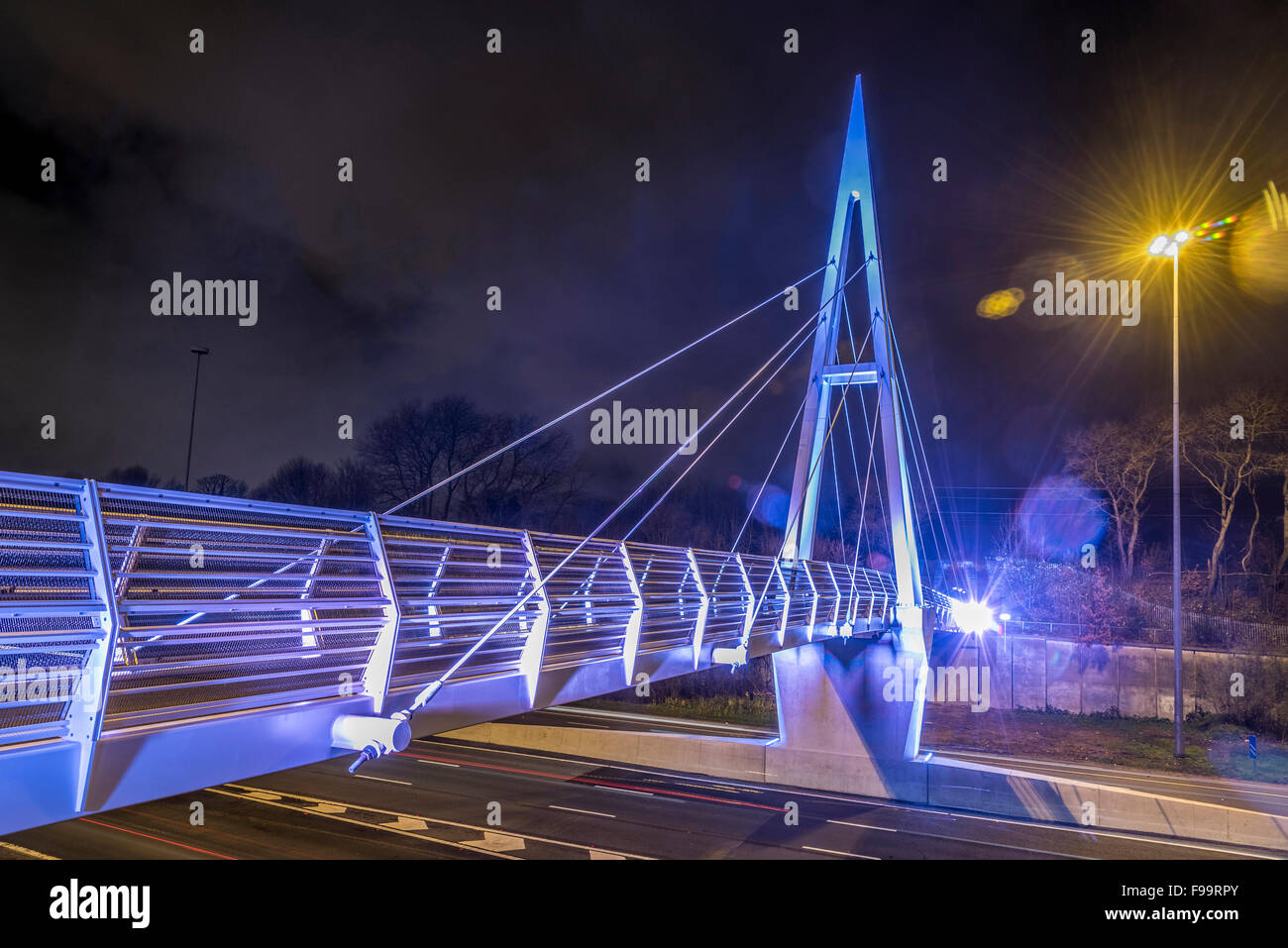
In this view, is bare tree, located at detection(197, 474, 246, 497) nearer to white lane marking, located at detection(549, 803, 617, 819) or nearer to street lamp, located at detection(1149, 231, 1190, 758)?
white lane marking, located at detection(549, 803, 617, 819)

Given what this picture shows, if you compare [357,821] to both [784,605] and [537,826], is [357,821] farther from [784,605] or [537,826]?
[784,605]

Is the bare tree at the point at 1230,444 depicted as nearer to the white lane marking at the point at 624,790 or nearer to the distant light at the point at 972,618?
the distant light at the point at 972,618

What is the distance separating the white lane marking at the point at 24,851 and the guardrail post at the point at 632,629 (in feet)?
36.2

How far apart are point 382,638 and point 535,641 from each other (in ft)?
5.99

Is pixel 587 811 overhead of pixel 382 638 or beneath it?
beneath

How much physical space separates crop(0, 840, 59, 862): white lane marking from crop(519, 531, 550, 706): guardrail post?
11265 mm

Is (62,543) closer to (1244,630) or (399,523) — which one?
(399,523)

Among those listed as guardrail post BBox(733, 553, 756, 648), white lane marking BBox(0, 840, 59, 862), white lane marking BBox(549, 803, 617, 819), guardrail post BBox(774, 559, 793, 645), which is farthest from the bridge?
white lane marking BBox(549, 803, 617, 819)

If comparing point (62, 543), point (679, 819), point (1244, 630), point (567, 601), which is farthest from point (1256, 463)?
point (62, 543)

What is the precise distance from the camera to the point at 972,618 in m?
37.3

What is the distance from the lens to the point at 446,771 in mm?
23297

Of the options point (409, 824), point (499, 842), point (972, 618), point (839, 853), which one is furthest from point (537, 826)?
point (972, 618)
